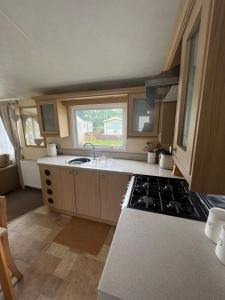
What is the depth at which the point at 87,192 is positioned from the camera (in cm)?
200

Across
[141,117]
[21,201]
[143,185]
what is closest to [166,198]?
[143,185]

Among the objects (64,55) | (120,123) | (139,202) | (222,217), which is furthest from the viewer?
(120,123)

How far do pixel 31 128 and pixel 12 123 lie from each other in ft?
1.30

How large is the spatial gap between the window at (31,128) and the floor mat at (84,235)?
186 cm

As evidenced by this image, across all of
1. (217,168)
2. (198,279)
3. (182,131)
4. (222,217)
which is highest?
(182,131)

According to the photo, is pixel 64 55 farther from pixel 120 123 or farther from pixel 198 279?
pixel 198 279

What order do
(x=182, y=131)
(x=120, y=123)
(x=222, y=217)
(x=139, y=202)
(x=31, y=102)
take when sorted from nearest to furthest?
(x=222, y=217)
(x=182, y=131)
(x=139, y=202)
(x=120, y=123)
(x=31, y=102)

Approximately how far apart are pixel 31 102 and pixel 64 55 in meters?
1.93

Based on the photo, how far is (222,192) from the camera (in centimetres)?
56

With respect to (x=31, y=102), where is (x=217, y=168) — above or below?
below

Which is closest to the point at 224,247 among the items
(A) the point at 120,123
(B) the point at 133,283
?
(B) the point at 133,283

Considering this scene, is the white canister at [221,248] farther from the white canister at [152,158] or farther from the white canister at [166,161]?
the white canister at [152,158]

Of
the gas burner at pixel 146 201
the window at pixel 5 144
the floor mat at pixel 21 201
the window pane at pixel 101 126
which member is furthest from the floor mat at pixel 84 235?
the window at pixel 5 144

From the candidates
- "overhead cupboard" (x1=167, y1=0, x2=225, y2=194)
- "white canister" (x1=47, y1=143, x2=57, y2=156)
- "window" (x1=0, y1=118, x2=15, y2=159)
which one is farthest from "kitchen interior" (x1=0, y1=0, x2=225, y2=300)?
"window" (x1=0, y1=118, x2=15, y2=159)
